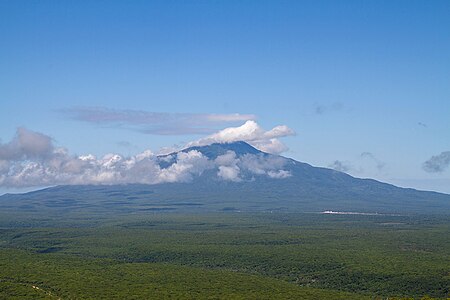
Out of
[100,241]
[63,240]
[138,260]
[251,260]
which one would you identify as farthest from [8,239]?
[251,260]

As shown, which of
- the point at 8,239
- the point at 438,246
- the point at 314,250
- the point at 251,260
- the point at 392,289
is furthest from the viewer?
the point at 8,239

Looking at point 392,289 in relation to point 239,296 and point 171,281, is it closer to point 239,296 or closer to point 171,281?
point 239,296

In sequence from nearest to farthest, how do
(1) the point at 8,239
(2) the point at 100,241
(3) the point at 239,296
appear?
1. (3) the point at 239,296
2. (2) the point at 100,241
3. (1) the point at 8,239

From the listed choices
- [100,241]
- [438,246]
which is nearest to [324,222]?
[438,246]

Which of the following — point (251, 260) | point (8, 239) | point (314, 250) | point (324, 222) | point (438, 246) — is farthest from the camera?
point (324, 222)

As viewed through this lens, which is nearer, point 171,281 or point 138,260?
point 171,281

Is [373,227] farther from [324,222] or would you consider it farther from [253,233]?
[253,233]
